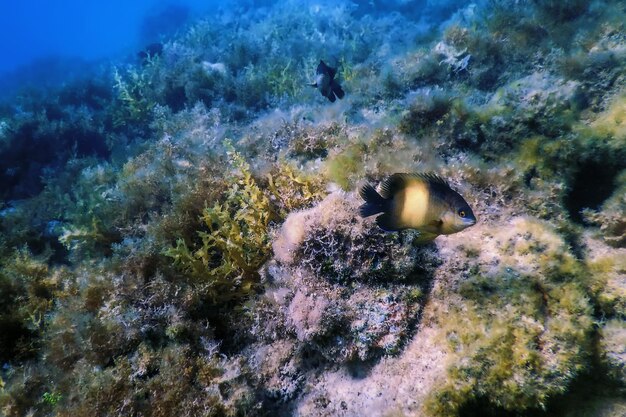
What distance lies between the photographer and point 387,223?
2.02 metres

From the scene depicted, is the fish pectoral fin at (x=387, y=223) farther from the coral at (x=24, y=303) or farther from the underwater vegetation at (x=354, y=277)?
the coral at (x=24, y=303)

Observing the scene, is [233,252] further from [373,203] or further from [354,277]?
[373,203]

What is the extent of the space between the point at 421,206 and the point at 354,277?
3.94ft

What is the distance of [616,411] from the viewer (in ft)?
7.78

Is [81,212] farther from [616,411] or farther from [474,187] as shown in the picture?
[616,411]

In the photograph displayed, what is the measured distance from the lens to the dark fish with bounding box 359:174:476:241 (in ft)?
6.22

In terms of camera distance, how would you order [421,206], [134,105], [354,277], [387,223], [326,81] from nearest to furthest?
[421,206] → [387,223] → [354,277] → [326,81] → [134,105]

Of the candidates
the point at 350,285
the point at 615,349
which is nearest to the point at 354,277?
the point at 350,285

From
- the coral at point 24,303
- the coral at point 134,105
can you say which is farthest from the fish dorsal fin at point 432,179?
the coral at point 134,105

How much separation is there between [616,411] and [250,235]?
11.0ft

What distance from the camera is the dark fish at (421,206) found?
190cm

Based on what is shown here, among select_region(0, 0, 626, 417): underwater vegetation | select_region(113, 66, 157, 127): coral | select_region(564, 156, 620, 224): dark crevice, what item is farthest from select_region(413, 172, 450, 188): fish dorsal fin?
select_region(113, 66, 157, 127): coral

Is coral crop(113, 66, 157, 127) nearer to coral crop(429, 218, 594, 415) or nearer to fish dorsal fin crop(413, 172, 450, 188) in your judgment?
fish dorsal fin crop(413, 172, 450, 188)

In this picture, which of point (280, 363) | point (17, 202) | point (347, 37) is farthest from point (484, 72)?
point (17, 202)
